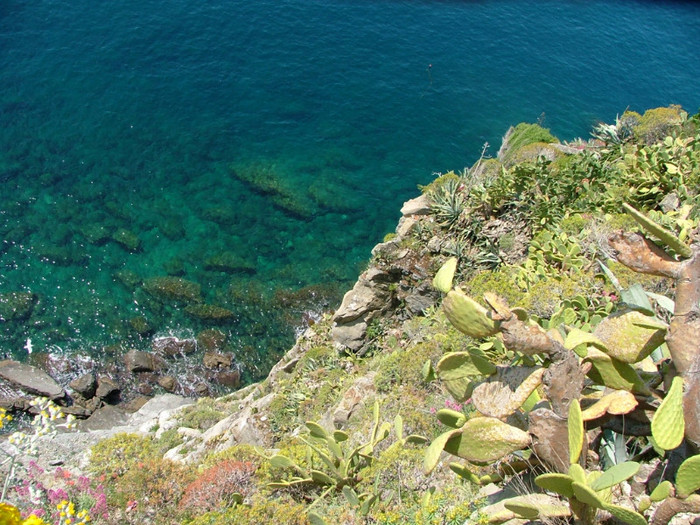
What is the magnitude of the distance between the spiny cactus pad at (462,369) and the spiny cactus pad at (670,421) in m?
1.53

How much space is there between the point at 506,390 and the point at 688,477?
1519 mm

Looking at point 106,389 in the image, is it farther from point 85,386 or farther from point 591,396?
point 591,396

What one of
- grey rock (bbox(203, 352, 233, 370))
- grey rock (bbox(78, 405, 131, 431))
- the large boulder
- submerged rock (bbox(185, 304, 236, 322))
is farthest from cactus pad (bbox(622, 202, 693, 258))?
submerged rock (bbox(185, 304, 236, 322))

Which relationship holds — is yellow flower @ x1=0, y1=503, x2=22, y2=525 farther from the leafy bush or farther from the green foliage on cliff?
the leafy bush

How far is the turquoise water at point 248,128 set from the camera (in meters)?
20.5

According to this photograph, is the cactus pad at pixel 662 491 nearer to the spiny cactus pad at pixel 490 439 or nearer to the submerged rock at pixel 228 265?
the spiny cactus pad at pixel 490 439

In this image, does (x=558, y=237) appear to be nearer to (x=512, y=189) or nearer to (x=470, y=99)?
(x=512, y=189)

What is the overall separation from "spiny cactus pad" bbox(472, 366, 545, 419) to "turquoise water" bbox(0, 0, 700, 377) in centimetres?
1417

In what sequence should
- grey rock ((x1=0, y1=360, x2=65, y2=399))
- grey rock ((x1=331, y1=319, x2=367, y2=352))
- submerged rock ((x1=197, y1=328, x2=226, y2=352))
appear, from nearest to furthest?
grey rock ((x1=331, y1=319, x2=367, y2=352)) < grey rock ((x1=0, y1=360, x2=65, y2=399)) < submerged rock ((x1=197, y1=328, x2=226, y2=352))

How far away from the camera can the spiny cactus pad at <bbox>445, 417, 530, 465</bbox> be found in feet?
16.0

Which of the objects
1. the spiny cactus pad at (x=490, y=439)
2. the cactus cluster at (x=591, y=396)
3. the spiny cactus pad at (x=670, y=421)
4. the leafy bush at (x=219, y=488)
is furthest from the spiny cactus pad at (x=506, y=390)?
the leafy bush at (x=219, y=488)

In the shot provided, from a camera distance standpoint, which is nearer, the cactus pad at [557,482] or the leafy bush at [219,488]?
the cactus pad at [557,482]

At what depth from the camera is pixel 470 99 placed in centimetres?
3094

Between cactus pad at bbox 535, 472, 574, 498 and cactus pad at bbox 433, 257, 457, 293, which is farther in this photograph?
cactus pad at bbox 433, 257, 457, 293
